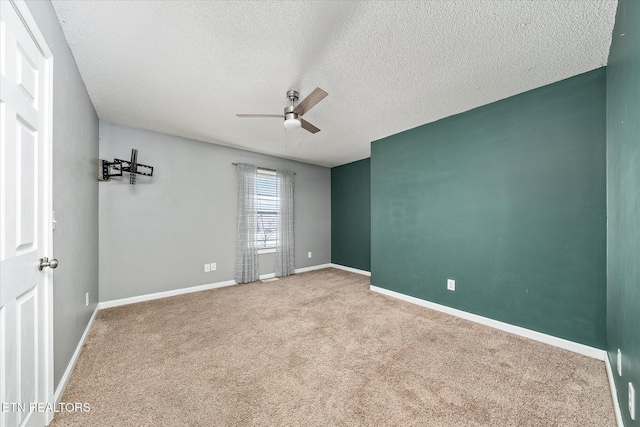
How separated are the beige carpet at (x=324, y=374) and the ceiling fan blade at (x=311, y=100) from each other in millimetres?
2096

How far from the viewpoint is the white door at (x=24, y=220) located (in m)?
0.99

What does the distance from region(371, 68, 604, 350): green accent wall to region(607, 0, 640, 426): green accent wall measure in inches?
19.8

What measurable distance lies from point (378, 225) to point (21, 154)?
11.9 ft

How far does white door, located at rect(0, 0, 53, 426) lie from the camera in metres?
0.99

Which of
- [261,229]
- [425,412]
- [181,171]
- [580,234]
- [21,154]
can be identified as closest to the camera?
[21,154]

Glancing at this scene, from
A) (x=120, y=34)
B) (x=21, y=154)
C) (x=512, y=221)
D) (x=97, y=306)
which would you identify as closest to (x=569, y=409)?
(x=512, y=221)

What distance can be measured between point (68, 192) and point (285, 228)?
3.33m

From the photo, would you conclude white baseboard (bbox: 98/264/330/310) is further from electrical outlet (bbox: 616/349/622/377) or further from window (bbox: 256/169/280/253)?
electrical outlet (bbox: 616/349/622/377)

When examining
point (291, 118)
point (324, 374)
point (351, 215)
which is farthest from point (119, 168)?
point (351, 215)

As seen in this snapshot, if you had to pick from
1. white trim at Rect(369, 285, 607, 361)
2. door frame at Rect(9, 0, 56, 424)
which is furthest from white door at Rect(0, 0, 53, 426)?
white trim at Rect(369, 285, 607, 361)

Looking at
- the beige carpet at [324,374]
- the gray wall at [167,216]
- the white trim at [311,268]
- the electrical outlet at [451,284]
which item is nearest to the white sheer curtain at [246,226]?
the gray wall at [167,216]

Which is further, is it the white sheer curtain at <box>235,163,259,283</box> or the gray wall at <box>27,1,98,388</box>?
the white sheer curtain at <box>235,163,259,283</box>

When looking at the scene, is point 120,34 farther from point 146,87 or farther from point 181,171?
point 181,171

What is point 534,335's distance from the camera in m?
2.35
